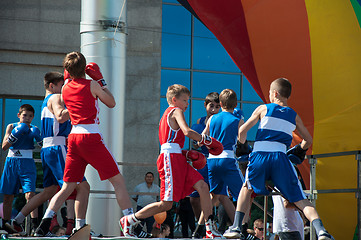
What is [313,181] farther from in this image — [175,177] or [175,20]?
[175,20]

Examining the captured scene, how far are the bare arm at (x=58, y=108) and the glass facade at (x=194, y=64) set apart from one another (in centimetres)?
874

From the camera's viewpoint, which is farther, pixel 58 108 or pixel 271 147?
pixel 58 108

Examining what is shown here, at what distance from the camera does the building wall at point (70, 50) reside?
547 inches

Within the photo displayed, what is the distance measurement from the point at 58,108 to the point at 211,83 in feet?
32.8

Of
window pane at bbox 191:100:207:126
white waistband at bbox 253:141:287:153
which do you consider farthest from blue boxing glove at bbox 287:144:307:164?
window pane at bbox 191:100:207:126

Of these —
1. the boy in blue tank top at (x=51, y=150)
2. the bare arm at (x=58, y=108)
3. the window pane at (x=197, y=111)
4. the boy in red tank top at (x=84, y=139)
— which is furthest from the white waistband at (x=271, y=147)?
the window pane at (x=197, y=111)

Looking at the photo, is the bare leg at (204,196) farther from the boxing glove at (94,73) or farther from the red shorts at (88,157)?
the boxing glove at (94,73)

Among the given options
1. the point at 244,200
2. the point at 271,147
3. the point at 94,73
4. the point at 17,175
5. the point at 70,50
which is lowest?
the point at 244,200

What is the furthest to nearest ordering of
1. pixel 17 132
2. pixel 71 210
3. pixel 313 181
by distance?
pixel 17 132, pixel 71 210, pixel 313 181

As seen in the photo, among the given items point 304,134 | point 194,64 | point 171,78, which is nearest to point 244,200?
point 304,134

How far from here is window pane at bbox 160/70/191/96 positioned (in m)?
15.6

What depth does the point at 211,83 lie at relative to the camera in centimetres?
1623

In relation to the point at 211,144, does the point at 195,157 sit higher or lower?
lower

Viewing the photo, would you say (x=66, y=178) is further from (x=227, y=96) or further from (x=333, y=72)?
(x=333, y=72)
